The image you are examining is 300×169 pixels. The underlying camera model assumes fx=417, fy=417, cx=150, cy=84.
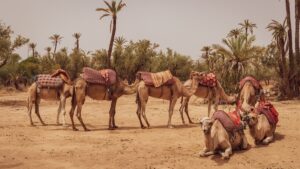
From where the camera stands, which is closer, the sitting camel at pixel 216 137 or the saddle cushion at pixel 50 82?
the sitting camel at pixel 216 137

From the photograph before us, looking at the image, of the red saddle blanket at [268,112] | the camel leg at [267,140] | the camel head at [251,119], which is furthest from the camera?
the red saddle blanket at [268,112]

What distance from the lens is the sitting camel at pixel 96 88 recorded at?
14594mm

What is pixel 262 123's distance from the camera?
10.6 metres

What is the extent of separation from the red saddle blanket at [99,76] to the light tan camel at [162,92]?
1.04 m

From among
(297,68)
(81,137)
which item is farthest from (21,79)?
(81,137)

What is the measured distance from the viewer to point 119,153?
10.4m

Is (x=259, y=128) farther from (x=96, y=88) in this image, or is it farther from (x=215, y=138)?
(x=96, y=88)

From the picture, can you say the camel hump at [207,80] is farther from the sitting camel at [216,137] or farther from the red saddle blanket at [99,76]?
the sitting camel at [216,137]

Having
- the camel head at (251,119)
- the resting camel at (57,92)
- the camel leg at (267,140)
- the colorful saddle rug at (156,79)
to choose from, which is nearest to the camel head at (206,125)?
the camel head at (251,119)

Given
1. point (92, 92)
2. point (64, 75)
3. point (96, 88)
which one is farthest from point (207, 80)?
point (64, 75)

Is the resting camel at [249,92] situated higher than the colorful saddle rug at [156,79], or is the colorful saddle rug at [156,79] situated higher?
the colorful saddle rug at [156,79]

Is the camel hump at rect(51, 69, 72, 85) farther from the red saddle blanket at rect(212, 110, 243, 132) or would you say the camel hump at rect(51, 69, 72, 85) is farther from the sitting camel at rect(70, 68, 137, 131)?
the red saddle blanket at rect(212, 110, 243, 132)

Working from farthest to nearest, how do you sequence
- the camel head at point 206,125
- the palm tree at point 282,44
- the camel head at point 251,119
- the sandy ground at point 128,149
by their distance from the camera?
the palm tree at point 282,44 → the camel head at point 251,119 → the camel head at point 206,125 → the sandy ground at point 128,149

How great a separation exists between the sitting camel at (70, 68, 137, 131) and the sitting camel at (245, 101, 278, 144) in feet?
19.0
